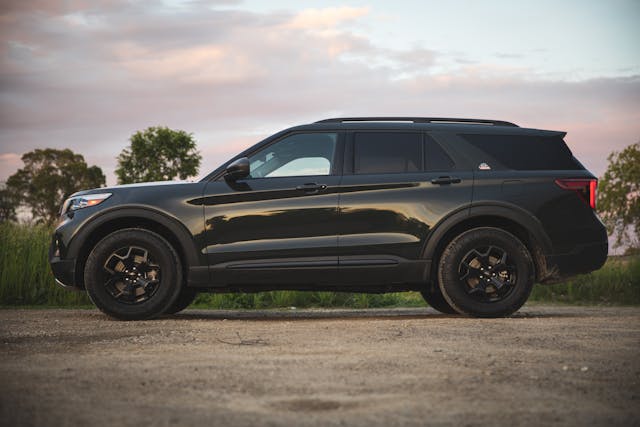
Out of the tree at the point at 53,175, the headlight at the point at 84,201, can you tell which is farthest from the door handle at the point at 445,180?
the tree at the point at 53,175

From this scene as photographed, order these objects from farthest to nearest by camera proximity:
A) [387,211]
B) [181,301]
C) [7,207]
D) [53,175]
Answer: [53,175] → [7,207] → [181,301] → [387,211]

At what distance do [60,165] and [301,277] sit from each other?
62131 mm

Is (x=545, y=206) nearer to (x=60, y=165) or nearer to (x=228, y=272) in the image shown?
(x=228, y=272)

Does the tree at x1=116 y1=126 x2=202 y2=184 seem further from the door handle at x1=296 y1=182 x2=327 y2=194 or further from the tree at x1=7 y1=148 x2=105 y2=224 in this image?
the door handle at x1=296 y1=182 x2=327 y2=194

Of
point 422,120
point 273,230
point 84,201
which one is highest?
point 422,120

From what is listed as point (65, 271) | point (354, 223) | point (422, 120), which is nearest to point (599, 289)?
point (422, 120)

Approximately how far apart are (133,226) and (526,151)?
12.8 feet

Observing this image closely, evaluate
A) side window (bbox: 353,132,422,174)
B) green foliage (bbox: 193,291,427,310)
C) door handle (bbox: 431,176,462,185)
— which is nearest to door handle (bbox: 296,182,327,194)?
side window (bbox: 353,132,422,174)

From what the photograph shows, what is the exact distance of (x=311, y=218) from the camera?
798cm

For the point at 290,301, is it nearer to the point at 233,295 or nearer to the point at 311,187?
the point at 233,295

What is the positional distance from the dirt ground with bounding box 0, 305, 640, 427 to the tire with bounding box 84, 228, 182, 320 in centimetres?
40

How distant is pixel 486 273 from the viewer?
818 cm

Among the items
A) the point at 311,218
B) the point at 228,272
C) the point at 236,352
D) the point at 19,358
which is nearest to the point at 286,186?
the point at 311,218

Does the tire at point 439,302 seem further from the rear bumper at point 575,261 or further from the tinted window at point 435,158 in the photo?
the tinted window at point 435,158
